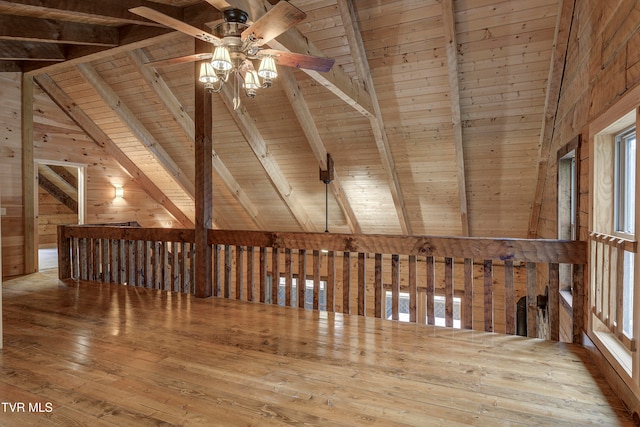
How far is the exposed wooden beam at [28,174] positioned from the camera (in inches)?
227

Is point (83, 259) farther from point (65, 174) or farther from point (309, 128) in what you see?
point (65, 174)

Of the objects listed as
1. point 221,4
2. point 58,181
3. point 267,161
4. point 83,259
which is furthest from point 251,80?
point 58,181

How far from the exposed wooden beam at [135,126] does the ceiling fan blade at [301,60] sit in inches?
179

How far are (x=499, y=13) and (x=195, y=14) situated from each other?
300 centimetres

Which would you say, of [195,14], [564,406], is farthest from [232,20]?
[564,406]

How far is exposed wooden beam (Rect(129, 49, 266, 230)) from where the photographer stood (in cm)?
534

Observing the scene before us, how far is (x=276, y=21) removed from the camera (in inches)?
90.7

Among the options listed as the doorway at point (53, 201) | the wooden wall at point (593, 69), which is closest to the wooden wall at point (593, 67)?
the wooden wall at point (593, 69)

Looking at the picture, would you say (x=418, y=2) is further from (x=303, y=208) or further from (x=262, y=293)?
(x=303, y=208)

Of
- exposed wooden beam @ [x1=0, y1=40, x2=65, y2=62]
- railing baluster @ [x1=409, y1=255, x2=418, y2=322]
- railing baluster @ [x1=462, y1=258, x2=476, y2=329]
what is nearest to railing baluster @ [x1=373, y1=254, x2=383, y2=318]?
railing baluster @ [x1=409, y1=255, x2=418, y2=322]

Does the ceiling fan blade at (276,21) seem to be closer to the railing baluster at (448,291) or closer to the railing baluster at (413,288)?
the railing baluster at (413,288)

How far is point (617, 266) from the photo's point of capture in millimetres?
2074

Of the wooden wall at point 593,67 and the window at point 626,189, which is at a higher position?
the wooden wall at point 593,67

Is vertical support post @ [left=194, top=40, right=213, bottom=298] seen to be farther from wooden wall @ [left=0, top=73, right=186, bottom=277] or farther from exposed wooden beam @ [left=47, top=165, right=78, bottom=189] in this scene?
exposed wooden beam @ [left=47, top=165, right=78, bottom=189]
